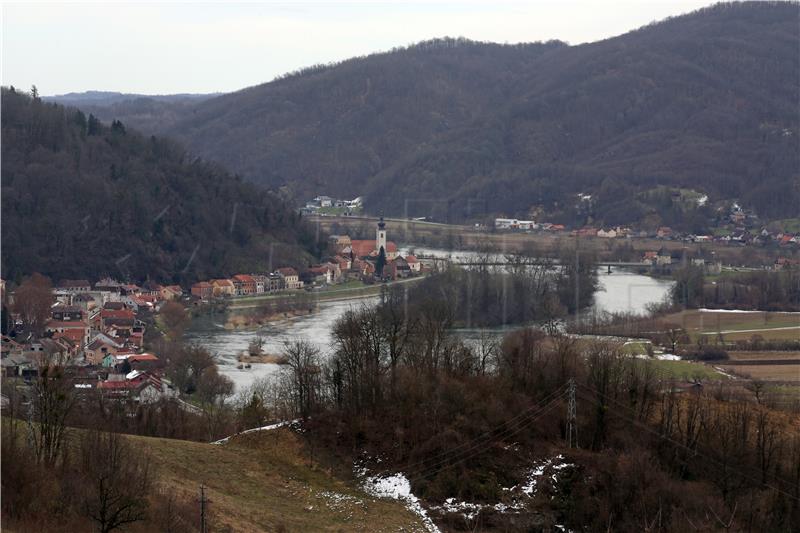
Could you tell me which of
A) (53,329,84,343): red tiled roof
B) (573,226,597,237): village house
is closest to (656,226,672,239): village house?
(573,226,597,237): village house

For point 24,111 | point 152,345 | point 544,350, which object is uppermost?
point 24,111

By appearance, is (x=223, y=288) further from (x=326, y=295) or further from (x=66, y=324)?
(x=66, y=324)

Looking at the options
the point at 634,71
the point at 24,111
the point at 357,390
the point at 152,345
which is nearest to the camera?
the point at 357,390

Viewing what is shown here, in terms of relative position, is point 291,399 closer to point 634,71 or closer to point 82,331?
point 82,331

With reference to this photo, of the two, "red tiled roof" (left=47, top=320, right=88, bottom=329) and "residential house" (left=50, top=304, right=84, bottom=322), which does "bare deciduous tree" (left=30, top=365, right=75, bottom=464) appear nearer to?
"red tiled roof" (left=47, top=320, right=88, bottom=329)

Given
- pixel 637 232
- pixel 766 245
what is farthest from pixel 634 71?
pixel 766 245

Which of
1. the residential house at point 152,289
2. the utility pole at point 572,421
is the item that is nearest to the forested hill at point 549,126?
the residential house at point 152,289

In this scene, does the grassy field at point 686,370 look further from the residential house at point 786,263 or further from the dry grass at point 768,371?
the residential house at point 786,263
